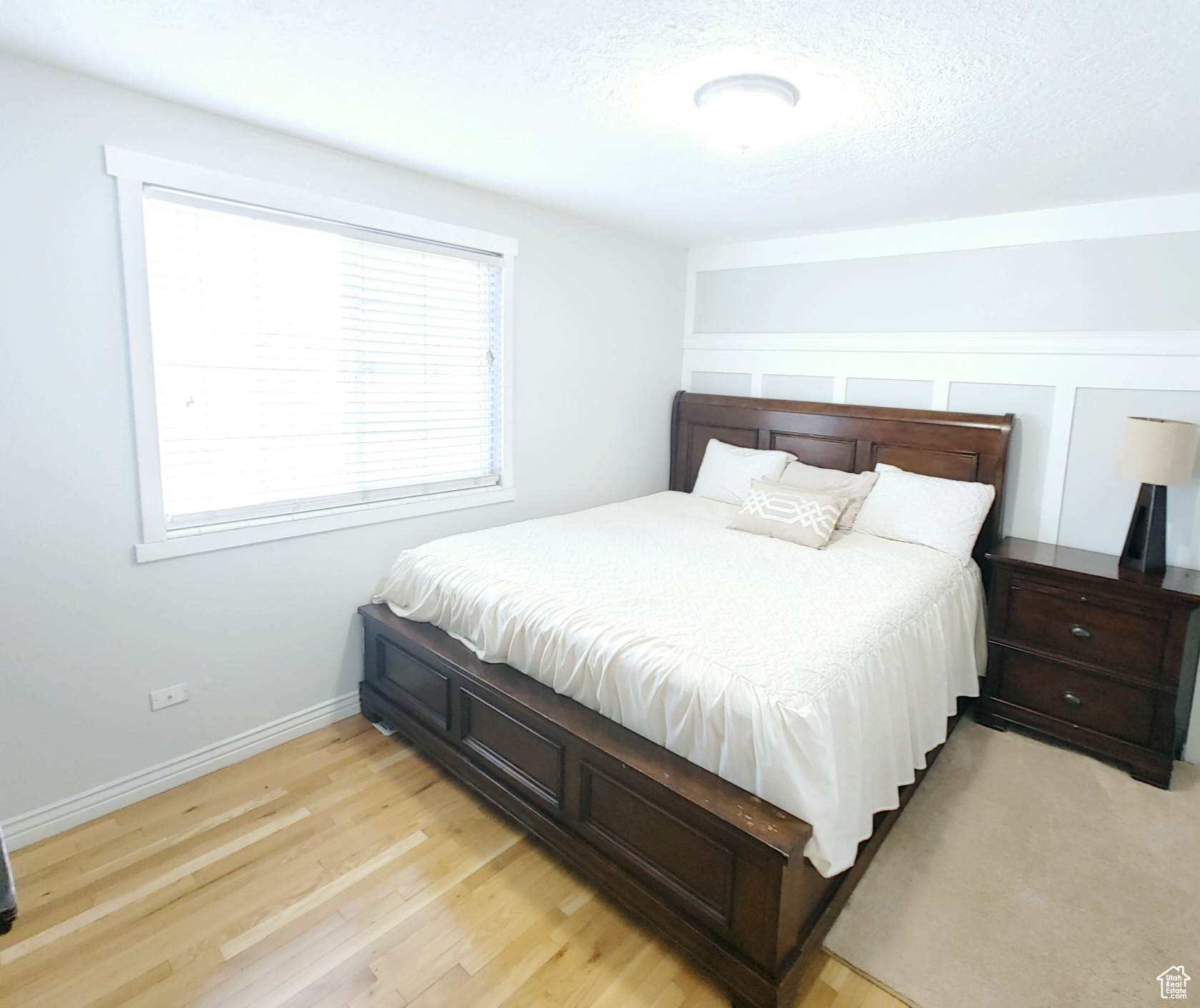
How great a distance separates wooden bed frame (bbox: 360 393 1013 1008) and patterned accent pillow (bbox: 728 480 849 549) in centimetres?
71

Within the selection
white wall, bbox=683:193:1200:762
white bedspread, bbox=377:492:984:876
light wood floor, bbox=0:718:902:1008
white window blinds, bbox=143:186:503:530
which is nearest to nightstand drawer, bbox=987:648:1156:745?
white bedspread, bbox=377:492:984:876

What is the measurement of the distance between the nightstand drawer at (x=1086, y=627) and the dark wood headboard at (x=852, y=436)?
1.28 feet

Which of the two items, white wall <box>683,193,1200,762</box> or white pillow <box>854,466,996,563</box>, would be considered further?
white pillow <box>854,466,996,563</box>

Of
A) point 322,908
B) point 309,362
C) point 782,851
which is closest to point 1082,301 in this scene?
point 782,851

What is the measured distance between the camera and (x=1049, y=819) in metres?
2.33

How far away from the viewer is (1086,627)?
2.65 meters

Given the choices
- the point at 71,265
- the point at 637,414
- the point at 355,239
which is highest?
the point at 355,239

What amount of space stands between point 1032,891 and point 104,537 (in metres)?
3.07

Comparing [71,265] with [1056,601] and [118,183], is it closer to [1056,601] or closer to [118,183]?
[118,183]

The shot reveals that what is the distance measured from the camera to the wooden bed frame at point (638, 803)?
1.60 meters

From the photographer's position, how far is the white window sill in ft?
7.55

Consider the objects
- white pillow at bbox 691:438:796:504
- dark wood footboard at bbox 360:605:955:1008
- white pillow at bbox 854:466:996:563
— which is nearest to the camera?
dark wood footboard at bbox 360:605:955:1008

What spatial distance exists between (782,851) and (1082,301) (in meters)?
2.75

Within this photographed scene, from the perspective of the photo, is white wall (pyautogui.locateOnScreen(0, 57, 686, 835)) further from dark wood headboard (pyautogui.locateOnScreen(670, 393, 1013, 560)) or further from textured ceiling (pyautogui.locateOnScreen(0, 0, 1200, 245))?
dark wood headboard (pyautogui.locateOnScreen(670, 393, 1013, 560))
